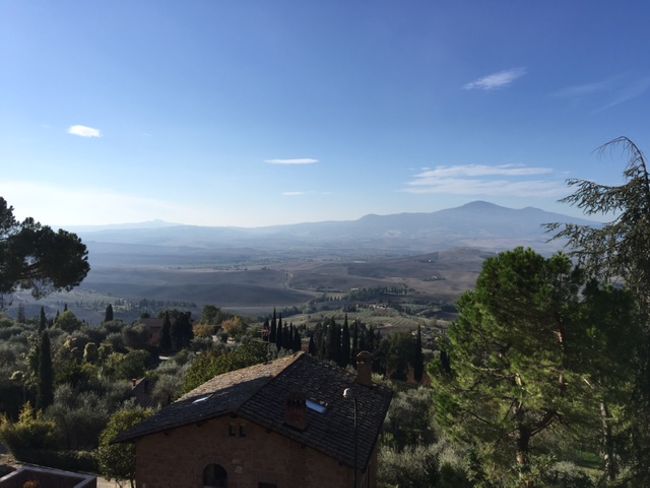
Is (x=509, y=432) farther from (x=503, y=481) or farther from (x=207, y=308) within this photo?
(x=207, y=308)

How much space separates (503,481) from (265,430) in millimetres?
9026

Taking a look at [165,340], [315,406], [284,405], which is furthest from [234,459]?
[165,340]

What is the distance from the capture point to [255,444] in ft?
58.2

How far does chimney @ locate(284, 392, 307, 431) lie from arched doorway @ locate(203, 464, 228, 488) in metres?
3.14

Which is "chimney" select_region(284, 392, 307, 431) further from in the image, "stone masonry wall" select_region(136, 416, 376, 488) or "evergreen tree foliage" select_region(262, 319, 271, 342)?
"evergreen tree foliage" select_region(262, 319, 271, 342)

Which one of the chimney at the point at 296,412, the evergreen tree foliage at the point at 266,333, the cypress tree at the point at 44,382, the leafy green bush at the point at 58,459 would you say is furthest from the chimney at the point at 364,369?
the cypress tree at the point at 44,382

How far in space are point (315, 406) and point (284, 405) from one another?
1595 millimetres

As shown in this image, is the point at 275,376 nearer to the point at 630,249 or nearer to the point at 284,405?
the point at 284,405

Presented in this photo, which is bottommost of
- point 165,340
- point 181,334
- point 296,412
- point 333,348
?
point 333,348

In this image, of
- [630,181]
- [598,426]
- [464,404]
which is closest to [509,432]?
[464,404]

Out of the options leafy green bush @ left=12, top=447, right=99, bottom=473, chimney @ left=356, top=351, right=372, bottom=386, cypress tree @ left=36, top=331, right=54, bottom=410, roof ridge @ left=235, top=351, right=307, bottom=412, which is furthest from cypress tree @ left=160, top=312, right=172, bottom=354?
chimney @ left=356, top=351, right=372, bottom=386

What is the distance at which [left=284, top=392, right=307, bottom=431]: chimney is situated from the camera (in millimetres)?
17812

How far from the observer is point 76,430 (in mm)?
32625

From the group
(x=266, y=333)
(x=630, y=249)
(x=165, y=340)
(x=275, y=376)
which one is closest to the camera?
(x=630, y=249)
